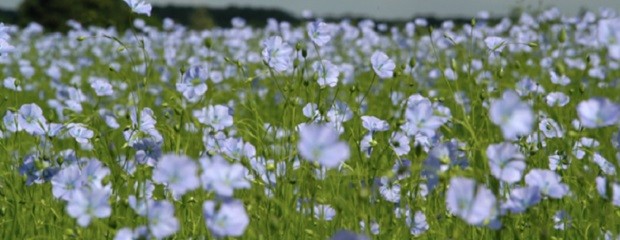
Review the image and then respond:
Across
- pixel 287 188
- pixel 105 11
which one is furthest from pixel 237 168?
pixel 105 11

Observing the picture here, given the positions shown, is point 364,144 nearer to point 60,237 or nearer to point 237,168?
point 60,237

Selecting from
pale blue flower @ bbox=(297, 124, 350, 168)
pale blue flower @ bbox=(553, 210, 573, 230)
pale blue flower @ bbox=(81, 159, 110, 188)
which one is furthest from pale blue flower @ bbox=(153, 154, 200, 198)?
pale blue flower @ bbox=(553, 210, 573, 230)

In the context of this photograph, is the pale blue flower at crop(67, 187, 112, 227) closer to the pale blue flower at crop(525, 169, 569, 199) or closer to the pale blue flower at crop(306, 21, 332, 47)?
the pale blue flower at crop(525, 169, 569, 199)

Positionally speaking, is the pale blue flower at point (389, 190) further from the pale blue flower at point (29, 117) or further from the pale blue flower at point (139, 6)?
the pale blue flower at point (29, 117)

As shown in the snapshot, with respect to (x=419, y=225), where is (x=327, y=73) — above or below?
above

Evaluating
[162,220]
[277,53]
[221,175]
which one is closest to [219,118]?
[277,53]

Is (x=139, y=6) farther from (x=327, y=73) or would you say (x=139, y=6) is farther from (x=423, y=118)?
(x=423, y=118)

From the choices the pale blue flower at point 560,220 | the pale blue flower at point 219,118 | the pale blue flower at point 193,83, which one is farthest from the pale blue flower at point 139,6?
the pale blue flower at point 560,220

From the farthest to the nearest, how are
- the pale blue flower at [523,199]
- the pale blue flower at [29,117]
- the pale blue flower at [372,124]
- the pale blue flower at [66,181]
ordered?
the pale blue flower at [29,117] < the pale blue flower at [372,124] < the pale blue flower at [66,181] < the pale blue flower at [523,199]
